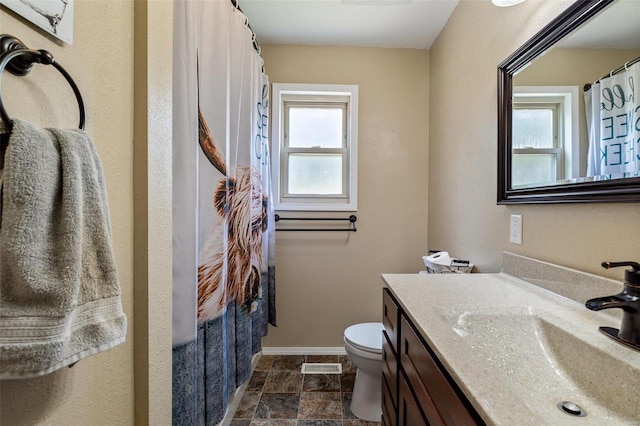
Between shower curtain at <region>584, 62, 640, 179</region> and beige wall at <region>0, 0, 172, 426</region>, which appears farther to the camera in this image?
shower curtain at <region>584, 62, 640, 179</region>

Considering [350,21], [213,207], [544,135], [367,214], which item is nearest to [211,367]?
[213,207]

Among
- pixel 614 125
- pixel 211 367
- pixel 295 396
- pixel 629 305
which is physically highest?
pixel 614 125

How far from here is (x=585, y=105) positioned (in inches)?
31.9

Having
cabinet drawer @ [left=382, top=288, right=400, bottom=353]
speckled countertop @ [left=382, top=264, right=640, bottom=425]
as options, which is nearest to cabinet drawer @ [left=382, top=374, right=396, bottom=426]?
cabinet drawer @ [left=382, top=288, right=400, bottom=353]

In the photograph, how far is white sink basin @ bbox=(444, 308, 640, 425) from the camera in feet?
1.75

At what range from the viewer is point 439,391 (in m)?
0.61

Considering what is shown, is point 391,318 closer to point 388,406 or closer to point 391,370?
point 391,370

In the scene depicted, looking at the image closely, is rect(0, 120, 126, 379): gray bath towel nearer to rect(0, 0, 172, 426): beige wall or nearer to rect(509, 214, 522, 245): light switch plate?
rect(0, 0, 172, 426): beige wall

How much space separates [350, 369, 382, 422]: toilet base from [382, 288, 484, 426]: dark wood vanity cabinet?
0.42 meters

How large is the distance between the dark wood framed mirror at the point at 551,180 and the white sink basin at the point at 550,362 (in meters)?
0.38

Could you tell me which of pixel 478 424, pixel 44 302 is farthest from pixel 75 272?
pixel 478 424

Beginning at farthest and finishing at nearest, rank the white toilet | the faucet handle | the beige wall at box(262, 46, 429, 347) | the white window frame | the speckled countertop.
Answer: the beige wall at box(262, 46, 429, 347)
the white toilet
the white window frame
the faucet handle
the speckled countertop

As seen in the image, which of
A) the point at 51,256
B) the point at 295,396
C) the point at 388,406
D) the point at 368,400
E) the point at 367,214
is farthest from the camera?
the point at 367,214

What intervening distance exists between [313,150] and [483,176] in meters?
1.30
